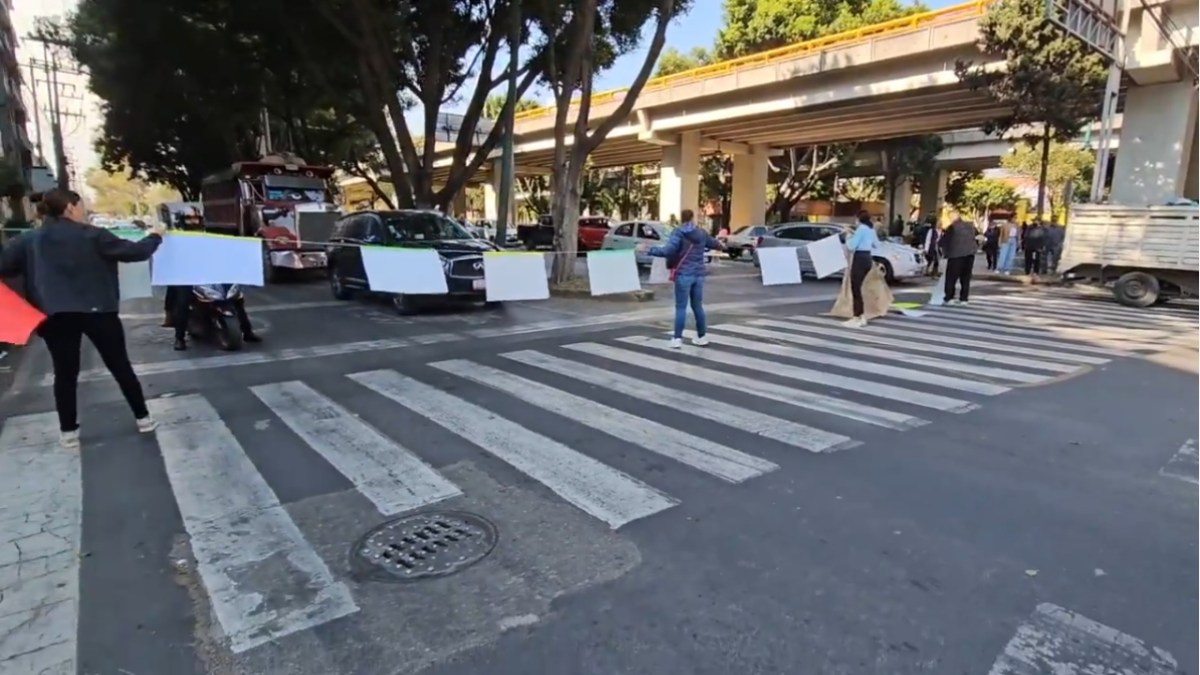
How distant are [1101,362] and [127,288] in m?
10.8

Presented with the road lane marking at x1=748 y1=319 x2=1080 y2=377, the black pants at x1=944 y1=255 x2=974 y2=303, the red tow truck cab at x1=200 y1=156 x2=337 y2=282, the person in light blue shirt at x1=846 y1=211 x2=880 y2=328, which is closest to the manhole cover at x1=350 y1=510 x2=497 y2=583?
the road lane marking at x1=748 y1=319 x2=1080 y2=377

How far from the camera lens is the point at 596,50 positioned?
18.1 meters

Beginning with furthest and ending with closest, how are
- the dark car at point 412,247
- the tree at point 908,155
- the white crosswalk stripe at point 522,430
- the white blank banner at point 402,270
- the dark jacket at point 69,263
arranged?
the tree at point 908,155, the dark car at point 412,247, the white blank banner at point 402,270, the dark jacket at point 69,263, the white crosswalk stripe at point 522,430

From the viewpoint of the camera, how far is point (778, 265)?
1345 centimetres

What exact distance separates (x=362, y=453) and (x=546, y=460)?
129 centimetres

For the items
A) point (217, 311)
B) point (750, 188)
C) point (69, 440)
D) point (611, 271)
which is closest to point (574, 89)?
point (611, 271)

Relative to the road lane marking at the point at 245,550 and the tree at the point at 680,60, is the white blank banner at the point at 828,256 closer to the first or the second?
the road lane marking at the point at 245,550

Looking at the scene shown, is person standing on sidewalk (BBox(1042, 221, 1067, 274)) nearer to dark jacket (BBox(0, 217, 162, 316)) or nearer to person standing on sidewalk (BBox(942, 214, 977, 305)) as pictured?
person standing on sidewalk (BBox(942, 214, 977, 305))

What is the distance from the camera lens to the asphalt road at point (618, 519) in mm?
2680

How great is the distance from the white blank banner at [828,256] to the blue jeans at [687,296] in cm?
524

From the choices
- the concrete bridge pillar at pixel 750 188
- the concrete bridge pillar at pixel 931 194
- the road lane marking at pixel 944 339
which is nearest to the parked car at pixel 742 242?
the concrete bridge pillar at pixel 750 188

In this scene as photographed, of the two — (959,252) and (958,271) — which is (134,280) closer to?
(959,252)

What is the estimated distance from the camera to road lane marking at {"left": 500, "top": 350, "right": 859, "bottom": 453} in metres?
5.06

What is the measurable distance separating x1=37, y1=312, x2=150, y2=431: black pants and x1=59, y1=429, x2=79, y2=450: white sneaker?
0.11 ft
